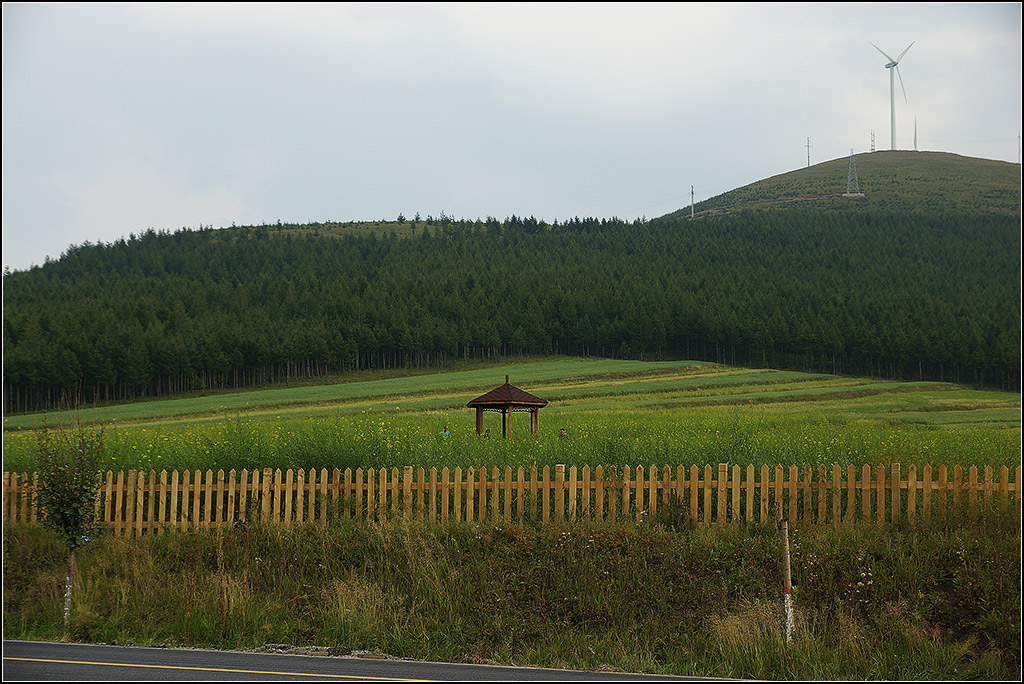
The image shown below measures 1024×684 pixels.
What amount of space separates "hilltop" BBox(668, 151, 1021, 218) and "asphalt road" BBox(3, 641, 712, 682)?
136m

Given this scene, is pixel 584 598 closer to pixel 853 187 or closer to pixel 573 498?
pixel 573 498

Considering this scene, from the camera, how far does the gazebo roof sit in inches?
611

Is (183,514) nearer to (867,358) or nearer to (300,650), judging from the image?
(300,650)

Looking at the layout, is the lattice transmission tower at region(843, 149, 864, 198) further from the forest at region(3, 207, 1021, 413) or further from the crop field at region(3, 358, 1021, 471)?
the crop field at region(3, 358, 1021, 471)

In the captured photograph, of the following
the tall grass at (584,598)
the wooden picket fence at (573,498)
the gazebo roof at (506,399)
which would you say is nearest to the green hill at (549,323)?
the gazebo roof at (506,399)

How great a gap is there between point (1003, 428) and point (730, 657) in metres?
12.4

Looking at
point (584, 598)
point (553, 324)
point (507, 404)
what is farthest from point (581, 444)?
point (553, 324)

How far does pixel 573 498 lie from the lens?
12.2 metres

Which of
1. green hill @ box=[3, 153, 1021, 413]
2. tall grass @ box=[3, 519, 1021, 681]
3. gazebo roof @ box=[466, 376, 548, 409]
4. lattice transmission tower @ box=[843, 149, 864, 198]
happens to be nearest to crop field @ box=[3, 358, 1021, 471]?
gazebo roof @ box=[466, 376, 548, 409]

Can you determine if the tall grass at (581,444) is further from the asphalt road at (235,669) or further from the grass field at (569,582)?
the asphalt road at (235,669)

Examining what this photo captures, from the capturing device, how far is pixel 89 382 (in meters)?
35.9

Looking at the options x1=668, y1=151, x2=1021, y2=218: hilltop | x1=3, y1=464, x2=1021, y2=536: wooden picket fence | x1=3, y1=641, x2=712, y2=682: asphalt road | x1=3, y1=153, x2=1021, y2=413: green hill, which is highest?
x1=668, y1=151, x2=1021, y2=218: hilltop

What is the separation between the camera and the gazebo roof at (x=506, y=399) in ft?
50.9

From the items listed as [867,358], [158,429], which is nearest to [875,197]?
[867,358]
